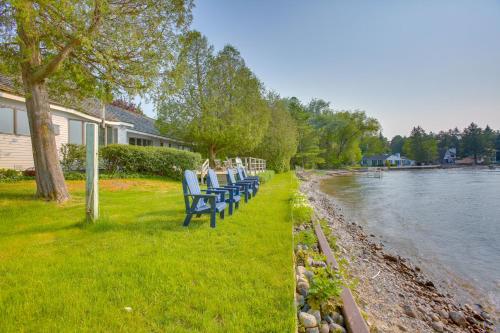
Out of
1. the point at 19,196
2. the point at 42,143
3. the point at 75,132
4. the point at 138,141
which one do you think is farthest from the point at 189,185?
the point at 138,141

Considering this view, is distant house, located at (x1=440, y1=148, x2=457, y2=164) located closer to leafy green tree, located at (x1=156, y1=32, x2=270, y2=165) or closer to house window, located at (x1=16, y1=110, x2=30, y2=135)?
leafy green tree, located at (x1=156, y1=32, x2=270, y2=165)

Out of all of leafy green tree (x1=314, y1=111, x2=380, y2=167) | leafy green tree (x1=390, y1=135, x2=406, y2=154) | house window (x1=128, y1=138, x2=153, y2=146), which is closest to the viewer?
house window (x1=128, y1=138, x2=153, y2=146)

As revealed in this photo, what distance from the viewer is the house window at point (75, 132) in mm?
16172

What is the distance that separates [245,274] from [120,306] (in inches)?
57.9

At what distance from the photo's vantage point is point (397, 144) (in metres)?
128

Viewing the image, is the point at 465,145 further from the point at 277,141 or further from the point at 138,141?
the point at 138,141

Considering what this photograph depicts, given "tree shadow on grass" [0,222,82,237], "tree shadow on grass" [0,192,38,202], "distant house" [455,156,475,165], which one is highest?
"distant house" [455,156,475,165]

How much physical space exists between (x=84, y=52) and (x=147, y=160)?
26.0 feet

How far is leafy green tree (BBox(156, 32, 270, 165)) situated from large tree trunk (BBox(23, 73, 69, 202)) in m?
15.4

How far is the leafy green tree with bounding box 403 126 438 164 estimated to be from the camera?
310 feet

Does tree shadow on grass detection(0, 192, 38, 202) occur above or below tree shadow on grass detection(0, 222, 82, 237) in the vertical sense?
above

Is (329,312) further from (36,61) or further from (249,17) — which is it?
(249,17)

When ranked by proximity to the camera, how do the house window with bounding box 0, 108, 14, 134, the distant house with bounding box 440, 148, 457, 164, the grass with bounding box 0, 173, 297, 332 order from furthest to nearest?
the distant house with bounding box 440, 148, 457, 164 → the house window with bounding box 0, 108, 14, 134 → the grass with bounding box 0, 173, 297, 332

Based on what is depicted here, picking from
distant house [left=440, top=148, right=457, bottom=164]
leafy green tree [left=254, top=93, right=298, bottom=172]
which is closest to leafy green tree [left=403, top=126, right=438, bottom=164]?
distant house [left=440, top=148, right=457, bottom=164]
